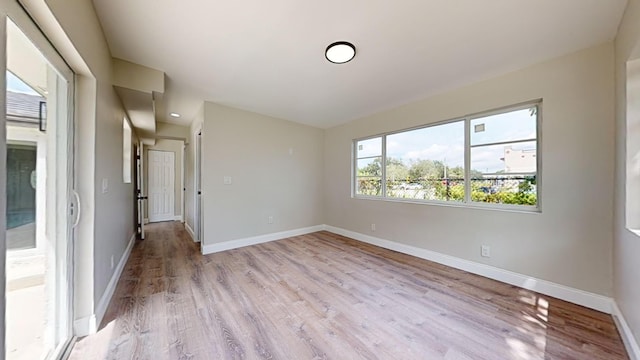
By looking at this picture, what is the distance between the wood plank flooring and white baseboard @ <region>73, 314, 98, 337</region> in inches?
2.3

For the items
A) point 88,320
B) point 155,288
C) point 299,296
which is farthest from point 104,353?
point 299,296

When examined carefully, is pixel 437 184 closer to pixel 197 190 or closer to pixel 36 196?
pixel 36 196

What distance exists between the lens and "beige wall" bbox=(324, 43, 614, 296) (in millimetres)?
2100

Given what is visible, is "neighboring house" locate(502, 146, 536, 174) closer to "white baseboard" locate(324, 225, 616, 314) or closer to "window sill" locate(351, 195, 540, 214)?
"window sill" locate(351, 195, 540, 214)

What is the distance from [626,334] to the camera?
1692mm

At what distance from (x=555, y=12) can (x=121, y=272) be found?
16.3 feet

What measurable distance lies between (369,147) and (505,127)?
85.3 inches

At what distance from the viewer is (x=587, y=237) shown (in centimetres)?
217

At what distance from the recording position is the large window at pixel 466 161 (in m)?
2.60

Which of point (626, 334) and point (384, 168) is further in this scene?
point (384, 168)

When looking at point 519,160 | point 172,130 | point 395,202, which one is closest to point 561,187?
point 519,160

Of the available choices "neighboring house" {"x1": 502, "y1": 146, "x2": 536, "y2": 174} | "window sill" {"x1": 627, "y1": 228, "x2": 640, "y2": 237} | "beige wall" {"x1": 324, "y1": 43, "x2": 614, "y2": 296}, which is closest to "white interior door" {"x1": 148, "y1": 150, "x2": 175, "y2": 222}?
"beige wall" {"x1": 324, "y1": 43, "x2": 614, "y2": 296}

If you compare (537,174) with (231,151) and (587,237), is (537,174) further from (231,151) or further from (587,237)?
(231,151)

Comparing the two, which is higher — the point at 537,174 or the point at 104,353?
the point at 537,174
